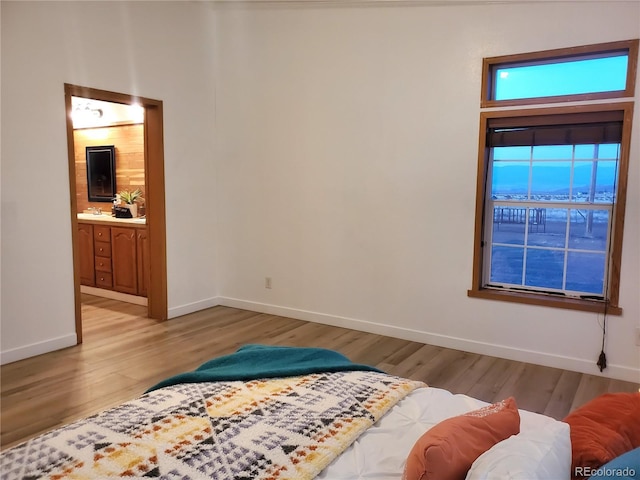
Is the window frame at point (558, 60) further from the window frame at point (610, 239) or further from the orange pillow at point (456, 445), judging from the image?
the orange pillow at point (456, 445)

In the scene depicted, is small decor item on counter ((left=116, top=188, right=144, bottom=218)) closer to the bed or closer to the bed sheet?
the bed

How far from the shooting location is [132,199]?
6008 mm

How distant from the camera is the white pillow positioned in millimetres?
1100

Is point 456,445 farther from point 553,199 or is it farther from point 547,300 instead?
point 553,199

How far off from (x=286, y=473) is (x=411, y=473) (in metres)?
0.36

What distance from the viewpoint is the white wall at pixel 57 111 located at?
11.9 ft

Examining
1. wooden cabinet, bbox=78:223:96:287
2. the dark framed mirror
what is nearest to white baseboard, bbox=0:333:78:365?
wooden cabinet, bbox=78:223:96:287

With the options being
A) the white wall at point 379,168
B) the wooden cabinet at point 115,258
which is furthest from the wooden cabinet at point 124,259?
the white wall at point 379,168

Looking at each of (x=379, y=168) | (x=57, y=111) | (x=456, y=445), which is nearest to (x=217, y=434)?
(x=456, y=445)

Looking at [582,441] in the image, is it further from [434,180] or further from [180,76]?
[180,76]

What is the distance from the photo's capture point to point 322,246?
4.74 m

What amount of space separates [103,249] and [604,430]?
5.61 m

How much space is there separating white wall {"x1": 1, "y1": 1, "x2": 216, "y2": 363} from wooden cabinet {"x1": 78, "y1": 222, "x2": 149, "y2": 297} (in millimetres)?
637

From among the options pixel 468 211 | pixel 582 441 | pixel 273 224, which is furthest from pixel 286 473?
pixel 273 224
